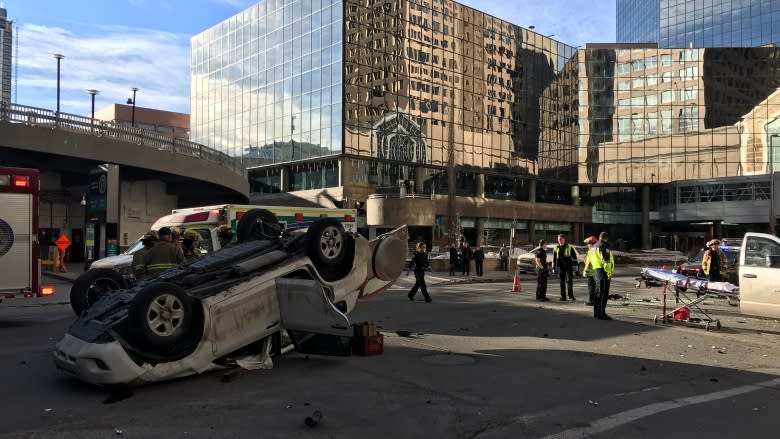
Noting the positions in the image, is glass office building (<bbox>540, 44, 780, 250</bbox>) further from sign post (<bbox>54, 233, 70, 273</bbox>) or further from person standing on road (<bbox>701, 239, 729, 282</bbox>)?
person standing on road (<bbox>701, 239, 729, 282</bbox>)

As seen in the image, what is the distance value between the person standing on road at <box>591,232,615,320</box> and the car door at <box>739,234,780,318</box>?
2.29 m

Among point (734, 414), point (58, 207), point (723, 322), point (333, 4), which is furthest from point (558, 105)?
point (734, 414)

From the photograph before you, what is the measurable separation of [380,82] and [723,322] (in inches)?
1714

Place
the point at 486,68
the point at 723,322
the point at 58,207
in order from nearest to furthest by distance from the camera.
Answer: the point at 723,322, the point at 58,207, the point at 486,68

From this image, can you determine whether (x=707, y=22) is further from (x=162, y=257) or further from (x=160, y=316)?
(x=160, y=316)

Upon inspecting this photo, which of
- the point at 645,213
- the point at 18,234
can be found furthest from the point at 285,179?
the point at 18,234

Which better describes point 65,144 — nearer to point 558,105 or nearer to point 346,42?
point 346,42

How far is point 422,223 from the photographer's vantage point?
4819 centimetres

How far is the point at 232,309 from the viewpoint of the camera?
647 centimetres

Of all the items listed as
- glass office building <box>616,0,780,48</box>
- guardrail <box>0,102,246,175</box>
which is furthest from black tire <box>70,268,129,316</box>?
glass office building <box>616,0,780,48</box>

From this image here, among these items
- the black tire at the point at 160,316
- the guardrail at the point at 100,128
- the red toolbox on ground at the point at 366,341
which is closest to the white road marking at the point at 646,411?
the red toolbox on ground at the point at 366,341

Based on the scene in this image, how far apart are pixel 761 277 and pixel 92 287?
10.4m

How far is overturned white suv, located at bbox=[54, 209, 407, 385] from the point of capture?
5.82 meters

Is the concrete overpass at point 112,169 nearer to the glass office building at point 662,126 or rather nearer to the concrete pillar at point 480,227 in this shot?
the concrete pillar at point 480,227
